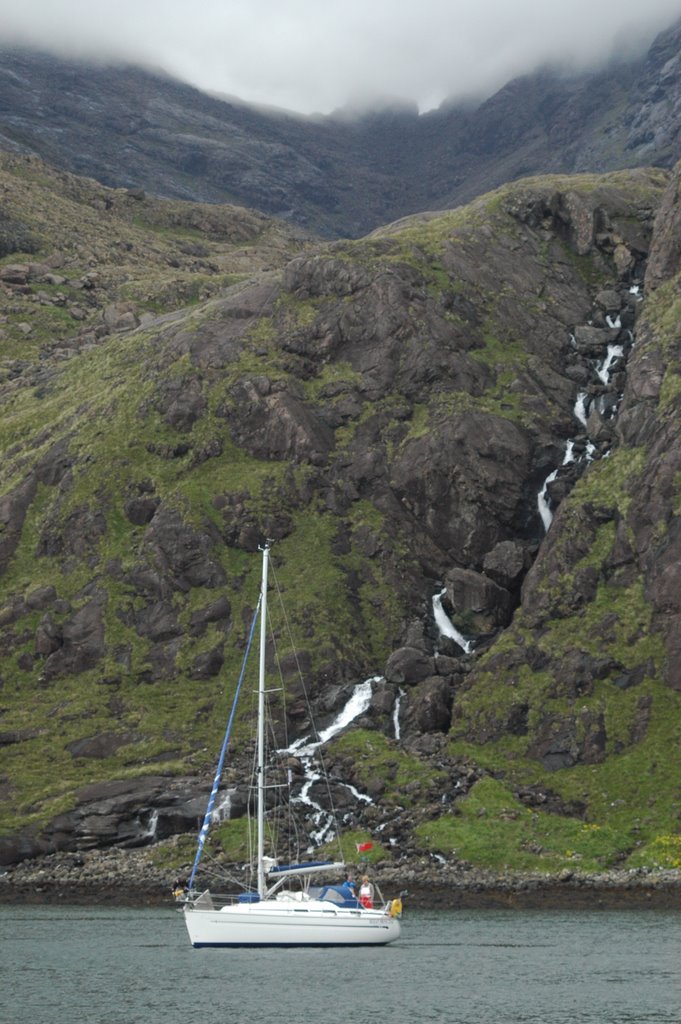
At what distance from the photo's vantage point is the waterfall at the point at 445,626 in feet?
484

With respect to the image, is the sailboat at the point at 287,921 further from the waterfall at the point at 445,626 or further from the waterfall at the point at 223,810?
the waterfall at the point at 445,626

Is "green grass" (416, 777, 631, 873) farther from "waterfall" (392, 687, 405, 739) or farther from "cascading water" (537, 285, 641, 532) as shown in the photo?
"cascading water" (537, 285, 641, 532)

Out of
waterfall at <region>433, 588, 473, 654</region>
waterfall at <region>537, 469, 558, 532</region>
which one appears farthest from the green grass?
waterfall at <region>537, 469, 558, 532</region>

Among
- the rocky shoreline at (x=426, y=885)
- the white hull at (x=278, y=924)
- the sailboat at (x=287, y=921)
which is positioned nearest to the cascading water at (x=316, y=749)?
the rocky shoreline at (x=426, y=885)

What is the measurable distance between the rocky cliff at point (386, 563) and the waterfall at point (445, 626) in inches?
23.8

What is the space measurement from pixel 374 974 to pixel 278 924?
970 cm

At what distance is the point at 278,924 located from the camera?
79.2 metres

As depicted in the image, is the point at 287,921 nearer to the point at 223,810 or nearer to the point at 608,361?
the point at 223,810

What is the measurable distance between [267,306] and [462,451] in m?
50.4

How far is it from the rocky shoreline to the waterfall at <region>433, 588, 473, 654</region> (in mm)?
42106

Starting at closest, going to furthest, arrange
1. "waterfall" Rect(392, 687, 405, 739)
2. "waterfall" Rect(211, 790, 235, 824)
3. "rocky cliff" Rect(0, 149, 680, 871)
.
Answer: "waterfall" Rect(211, 790, 235, 824) → "rocky cliff" Rect(0, 149, 680, 871) → "waterfall" Rect(392, 687, 405, 739)

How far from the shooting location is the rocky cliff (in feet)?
397

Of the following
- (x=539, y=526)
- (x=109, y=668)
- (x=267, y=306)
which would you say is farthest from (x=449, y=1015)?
(x=267, y=306)

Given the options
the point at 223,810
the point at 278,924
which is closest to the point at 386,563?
the point at 223,810
